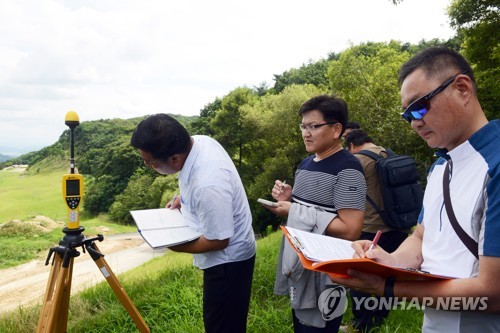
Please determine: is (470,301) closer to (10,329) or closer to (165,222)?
(165,222)

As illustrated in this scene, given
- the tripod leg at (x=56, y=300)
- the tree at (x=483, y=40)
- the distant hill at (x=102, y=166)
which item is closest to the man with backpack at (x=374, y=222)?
the tripod leg at (x=56, y=300)

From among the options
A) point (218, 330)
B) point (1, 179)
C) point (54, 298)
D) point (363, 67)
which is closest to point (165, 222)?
point (218, 330)

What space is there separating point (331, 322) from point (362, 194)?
0.78 metres

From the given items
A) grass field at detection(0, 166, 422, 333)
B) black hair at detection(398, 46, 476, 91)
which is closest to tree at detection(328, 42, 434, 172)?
grass field at detection(0, 166, 422, 333)

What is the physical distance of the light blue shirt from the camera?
1.88 metres

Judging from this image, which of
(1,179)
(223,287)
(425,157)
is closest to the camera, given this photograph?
(223,287)

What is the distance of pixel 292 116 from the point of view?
2245 cm

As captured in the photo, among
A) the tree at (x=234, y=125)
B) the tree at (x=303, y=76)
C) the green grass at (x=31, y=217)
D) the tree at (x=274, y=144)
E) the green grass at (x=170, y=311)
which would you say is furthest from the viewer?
the tree at (x=303, y=76)

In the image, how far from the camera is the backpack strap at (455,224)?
1.11 metres

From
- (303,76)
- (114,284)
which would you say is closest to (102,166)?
(303,76)

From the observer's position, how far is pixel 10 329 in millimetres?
3381

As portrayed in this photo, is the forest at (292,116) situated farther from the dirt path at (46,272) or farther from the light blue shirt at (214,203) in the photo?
the dirt path at (46,272)

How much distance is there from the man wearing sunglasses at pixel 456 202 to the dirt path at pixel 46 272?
9451 mm

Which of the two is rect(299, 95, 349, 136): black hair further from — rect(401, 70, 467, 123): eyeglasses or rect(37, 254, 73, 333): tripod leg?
rect(37, 254, 73, 333): tripod leg
